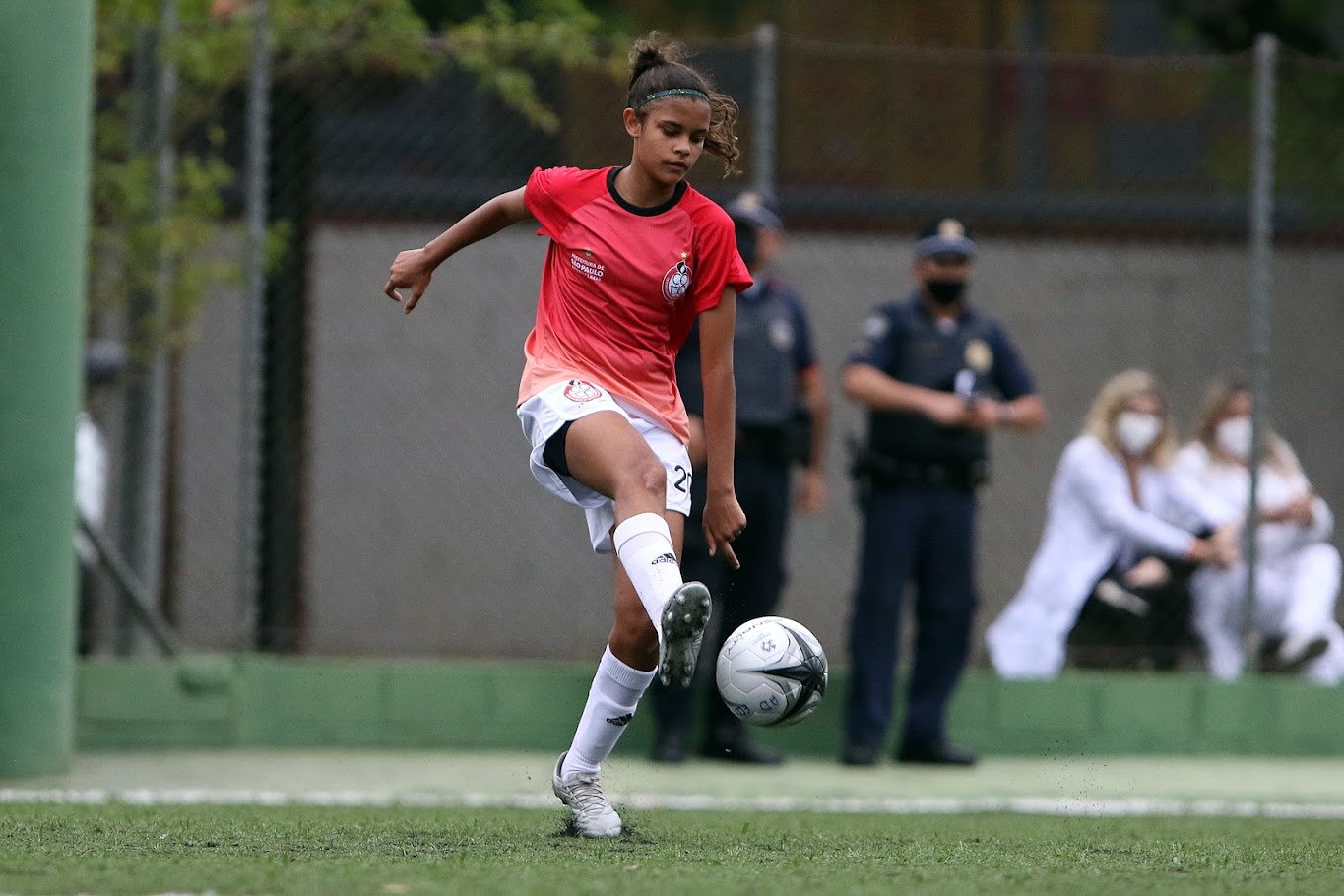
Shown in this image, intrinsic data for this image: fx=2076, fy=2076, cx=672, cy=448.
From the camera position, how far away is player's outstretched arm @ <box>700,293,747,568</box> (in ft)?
18.0

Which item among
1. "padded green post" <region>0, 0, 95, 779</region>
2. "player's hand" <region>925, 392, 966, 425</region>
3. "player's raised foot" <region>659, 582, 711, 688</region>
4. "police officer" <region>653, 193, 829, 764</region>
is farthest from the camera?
"player's hand" <region>925, 392, 966, 425</region>

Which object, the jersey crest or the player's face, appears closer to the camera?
the player's face

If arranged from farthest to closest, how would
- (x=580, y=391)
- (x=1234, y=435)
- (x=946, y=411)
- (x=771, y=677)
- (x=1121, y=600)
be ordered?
1. (x=1234, y=435)
2. (x=1121, y=600)
3. (x=946, y=411)
4. (x=580, y=391)
5. (x=771, y=677)

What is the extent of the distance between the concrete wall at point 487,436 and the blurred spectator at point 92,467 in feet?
1.61

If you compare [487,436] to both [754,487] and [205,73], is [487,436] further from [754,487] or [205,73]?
[205,73]

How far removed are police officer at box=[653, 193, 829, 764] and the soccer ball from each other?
2.98m

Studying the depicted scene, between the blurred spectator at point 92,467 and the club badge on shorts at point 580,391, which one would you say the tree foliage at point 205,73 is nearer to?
the blurred spectator at point 92,467

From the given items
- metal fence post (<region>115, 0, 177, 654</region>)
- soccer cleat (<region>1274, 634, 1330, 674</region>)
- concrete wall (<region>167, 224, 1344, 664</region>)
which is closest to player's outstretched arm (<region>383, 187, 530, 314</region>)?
concrete wall (<region>167, 224, 1344, 664</region>)

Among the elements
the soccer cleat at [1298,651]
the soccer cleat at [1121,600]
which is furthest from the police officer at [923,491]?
the soccer cleat at [1298,651]

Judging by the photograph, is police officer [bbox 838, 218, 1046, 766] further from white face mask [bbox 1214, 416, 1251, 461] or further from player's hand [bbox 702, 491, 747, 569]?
player's hand [bbox 702, 491, 747, 569]

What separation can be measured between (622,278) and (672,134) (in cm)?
40

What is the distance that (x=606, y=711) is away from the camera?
558 centimetres

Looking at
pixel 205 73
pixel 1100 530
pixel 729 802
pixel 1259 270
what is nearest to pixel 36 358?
pixel 205 73

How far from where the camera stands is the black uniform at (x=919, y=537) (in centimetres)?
851
